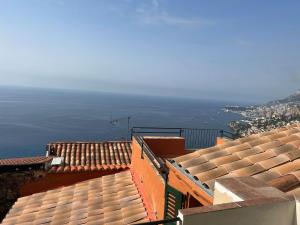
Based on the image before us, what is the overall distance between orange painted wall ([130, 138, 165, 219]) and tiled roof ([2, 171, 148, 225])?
0.44 meters

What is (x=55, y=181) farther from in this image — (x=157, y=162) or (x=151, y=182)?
(x=157, y=162)

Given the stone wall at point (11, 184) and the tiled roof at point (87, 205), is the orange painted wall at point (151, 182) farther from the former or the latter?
the stone wall at point (11, 184)

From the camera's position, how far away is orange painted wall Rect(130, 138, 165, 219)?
620cm

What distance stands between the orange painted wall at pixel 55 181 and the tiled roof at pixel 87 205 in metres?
1.74

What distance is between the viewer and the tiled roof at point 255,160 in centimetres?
434

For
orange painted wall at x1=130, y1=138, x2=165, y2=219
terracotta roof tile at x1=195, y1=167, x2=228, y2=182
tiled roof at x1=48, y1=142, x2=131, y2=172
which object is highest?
terracotta roof tile at x1=195, y1=167, x2=228, y2=182

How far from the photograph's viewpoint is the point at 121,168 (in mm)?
12695

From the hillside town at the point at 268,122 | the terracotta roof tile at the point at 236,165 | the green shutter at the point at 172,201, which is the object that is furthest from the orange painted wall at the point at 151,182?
the hillside town at the point at 268,122

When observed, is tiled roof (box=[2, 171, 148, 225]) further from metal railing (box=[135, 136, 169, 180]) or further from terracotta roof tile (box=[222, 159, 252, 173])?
terracotta roof tile (box=[222, 159, 252, 173])

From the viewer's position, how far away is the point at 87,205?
8.86 meters

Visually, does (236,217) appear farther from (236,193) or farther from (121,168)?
(121,168)

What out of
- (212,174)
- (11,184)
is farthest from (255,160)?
(11,184)

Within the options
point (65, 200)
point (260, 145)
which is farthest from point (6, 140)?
point (260, 145)

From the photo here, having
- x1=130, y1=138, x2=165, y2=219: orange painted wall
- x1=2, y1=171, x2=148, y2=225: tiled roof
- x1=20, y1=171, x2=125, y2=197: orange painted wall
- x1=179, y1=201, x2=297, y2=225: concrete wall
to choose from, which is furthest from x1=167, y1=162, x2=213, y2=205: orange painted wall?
x1=20, y1=171, x2=125, y2=197: orange painted wall
